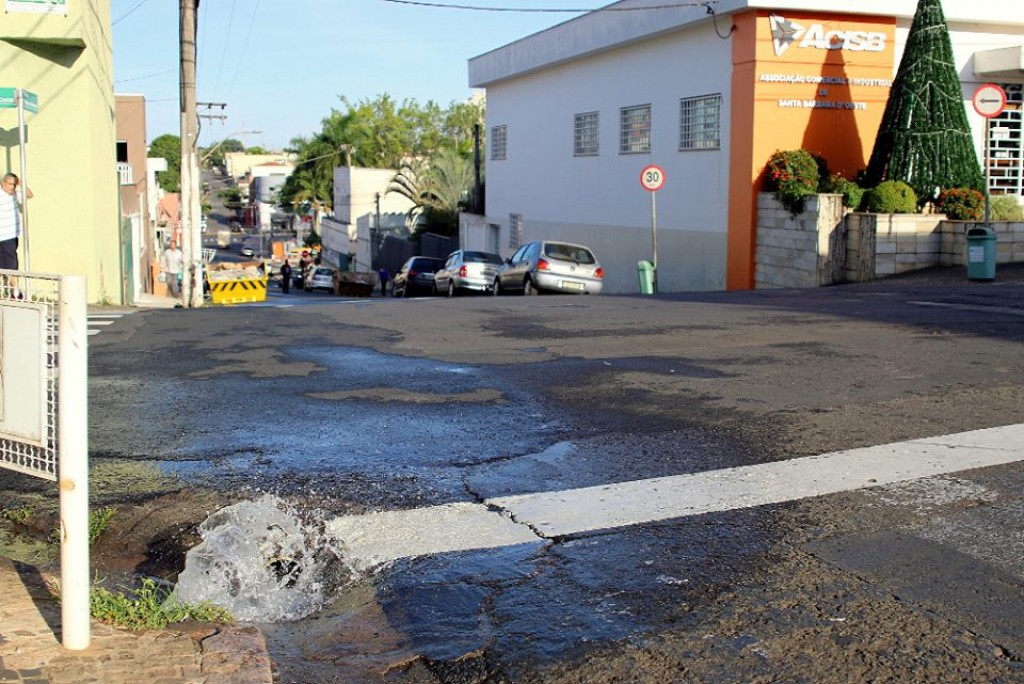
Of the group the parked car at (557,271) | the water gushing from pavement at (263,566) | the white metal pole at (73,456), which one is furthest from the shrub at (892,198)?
the white metal pole at (73,456)

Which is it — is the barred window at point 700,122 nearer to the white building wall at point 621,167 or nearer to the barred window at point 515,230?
the white building wall at point 621,167

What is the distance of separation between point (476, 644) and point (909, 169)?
2271cm

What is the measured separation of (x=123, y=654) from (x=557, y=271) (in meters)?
21.4

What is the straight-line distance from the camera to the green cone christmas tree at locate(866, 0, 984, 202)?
2459 cm

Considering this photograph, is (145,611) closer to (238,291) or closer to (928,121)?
(928,121)

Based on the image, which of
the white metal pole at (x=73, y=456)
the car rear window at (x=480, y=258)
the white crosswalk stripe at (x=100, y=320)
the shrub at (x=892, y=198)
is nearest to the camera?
the white metal pole at (x=73, y=456)

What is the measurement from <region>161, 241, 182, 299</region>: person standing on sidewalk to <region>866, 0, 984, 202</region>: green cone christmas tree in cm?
2389

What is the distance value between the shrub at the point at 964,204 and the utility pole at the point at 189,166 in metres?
16.7

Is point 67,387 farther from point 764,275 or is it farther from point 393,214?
point 393,214

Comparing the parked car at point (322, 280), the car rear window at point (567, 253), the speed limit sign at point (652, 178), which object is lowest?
the parked car at point (322, 280)

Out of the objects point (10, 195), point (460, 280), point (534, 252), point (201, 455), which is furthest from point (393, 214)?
point (201, 455)

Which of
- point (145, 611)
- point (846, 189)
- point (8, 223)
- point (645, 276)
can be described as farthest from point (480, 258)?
point (145, 611)

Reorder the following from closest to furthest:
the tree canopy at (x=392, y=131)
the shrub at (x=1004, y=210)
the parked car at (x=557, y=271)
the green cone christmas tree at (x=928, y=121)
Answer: the shrub at (x=1004, y=210)
the green cone christmas tree at (x=928, y=121)
the parked car at (x=557, y=271)
the tree canopy at (x=392, y=131)

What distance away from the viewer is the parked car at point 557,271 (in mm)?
24953
